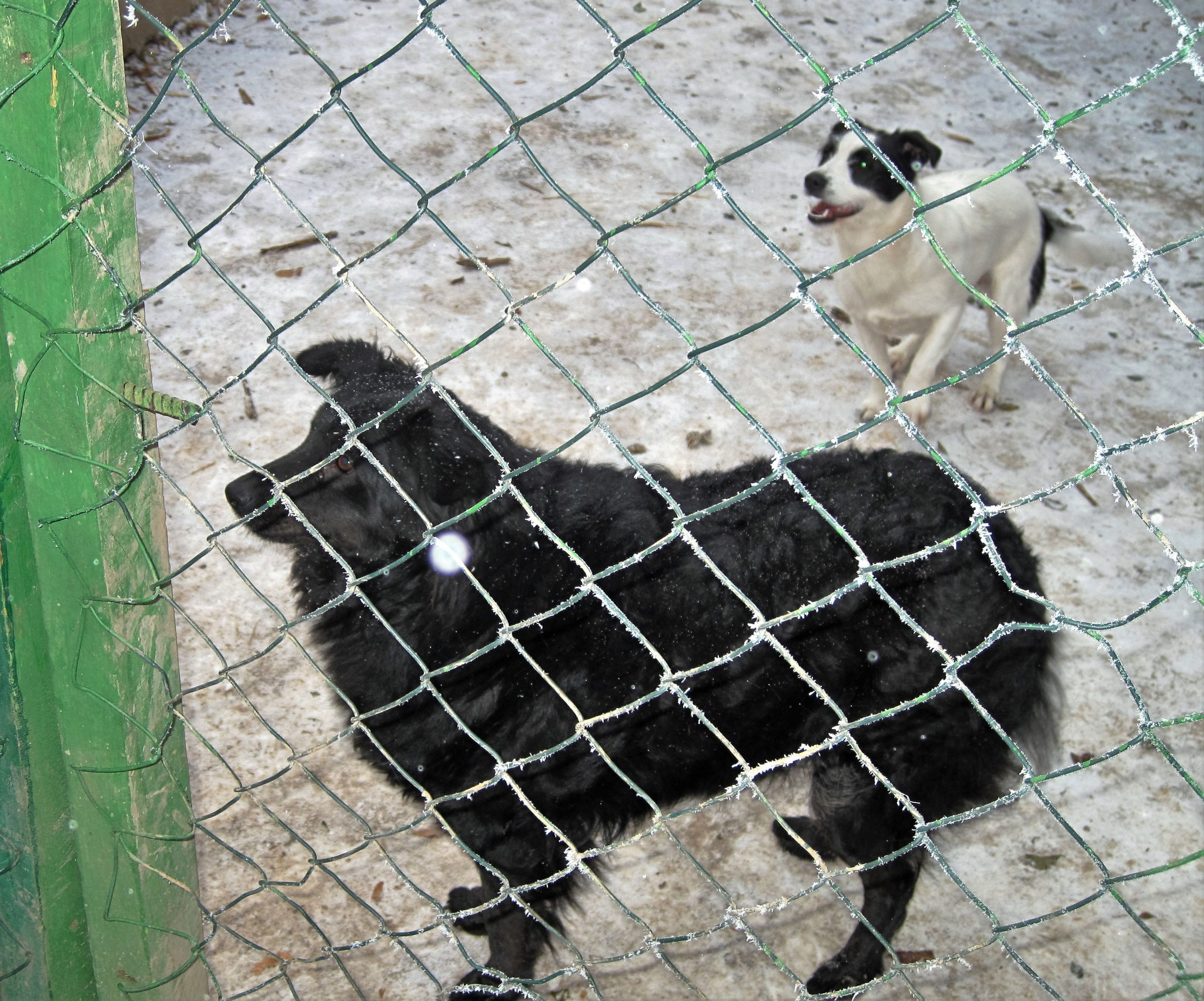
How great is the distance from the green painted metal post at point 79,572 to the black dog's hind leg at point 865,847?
1397 millimetres

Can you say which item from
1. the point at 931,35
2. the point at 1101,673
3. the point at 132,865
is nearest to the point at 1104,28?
the point at 931,35

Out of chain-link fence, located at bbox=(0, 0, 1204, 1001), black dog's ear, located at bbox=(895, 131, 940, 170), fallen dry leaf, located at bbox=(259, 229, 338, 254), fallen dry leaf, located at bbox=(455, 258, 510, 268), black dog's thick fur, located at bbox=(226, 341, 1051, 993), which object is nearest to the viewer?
chain-link fence, located at bbox=(0, 0, 1204, 1001)

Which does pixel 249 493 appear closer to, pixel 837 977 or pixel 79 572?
pixel 79 572

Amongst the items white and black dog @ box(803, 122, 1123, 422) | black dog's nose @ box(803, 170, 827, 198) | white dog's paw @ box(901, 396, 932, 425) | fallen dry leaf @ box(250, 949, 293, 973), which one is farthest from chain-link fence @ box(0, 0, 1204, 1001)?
black dog's nose @ box(803, 170, 827, 198)

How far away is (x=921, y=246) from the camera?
376 cm

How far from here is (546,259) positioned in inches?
177

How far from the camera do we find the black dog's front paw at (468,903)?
2469mm

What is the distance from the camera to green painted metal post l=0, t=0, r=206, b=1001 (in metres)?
1.20

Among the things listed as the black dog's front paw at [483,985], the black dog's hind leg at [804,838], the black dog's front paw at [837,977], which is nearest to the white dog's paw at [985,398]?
the black dog's hind leg at [804,838]

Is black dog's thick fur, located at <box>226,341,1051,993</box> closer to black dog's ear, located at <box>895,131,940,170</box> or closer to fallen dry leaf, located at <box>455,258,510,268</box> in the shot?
black dog's ear, located at <box>895,131,940,170</box>

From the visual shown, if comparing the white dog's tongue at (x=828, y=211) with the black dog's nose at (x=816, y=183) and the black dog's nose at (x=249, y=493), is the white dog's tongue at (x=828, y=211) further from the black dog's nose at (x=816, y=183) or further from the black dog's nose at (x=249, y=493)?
the black dog's nose at (x=249, y=493)

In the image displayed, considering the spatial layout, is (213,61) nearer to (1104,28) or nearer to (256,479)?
(256,479)

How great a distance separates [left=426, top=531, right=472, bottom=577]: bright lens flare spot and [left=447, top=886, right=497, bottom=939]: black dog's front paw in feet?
2.78

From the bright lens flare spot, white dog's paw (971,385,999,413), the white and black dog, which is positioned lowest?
white dog's paw (971,385,999,413)
